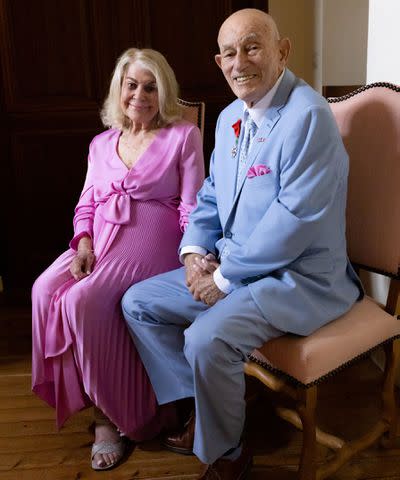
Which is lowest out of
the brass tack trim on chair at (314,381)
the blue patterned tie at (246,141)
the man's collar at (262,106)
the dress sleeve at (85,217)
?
the brass tack trim on chair at (314,381)

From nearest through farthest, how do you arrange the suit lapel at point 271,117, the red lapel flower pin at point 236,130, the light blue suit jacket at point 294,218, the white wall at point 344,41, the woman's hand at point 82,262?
the light blue suit jacket at point 294,218 < the suit lapel at point 271,117 < the red lapel flower pin at point 236,130 < the woman's hand at point 82,262 < the white wall at point 344,41

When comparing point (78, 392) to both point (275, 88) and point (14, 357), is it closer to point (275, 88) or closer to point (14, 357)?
point (14, 357)

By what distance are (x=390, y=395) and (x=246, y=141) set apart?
929mm

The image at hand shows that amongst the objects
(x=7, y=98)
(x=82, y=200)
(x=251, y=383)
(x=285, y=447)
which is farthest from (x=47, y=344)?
(x=7, y=98)

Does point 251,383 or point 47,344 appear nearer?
point 47,344

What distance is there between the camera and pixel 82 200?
2.22 metres

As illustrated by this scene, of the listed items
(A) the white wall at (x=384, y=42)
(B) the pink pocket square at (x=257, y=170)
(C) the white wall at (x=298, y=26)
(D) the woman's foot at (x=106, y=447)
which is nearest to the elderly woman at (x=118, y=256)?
(D) the woman's foot at (x=106, y=447)

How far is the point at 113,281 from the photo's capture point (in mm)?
1935

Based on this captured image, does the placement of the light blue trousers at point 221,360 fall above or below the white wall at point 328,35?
below

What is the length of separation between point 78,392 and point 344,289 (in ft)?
3.19

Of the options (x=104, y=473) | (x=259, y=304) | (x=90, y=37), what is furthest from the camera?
(x=90, y=37)

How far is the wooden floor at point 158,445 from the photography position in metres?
1.82

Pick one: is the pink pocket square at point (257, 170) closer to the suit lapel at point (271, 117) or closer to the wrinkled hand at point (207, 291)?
→ the suit lapel at point (271, 117)

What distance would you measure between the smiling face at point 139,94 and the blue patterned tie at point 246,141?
54 centimetres
